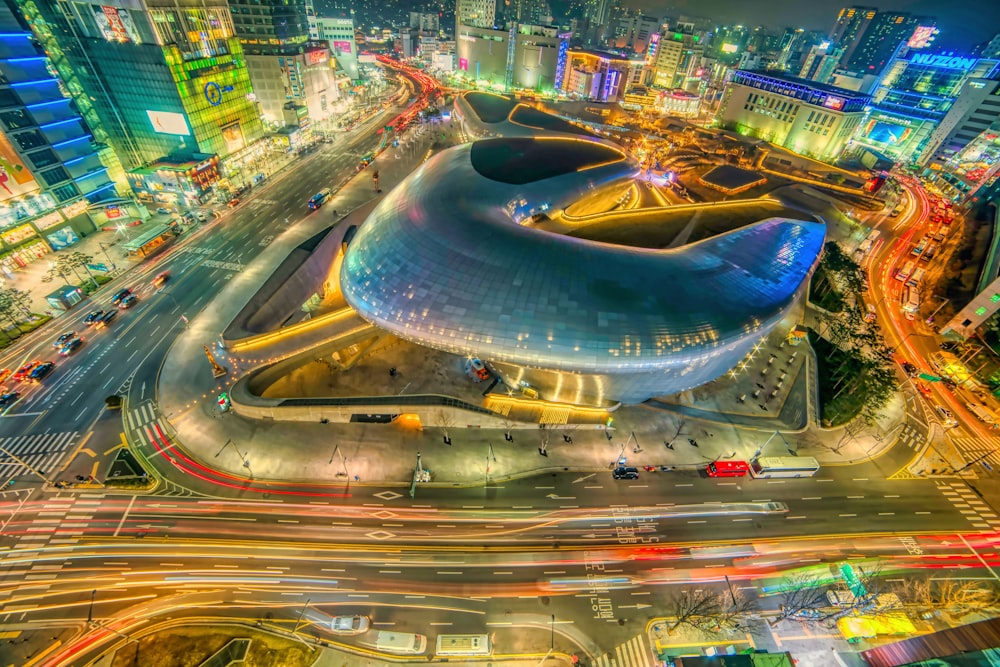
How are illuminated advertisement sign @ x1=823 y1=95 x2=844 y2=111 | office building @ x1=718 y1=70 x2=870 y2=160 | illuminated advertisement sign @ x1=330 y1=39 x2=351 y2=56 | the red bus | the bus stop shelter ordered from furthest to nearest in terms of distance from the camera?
illuminated advertisement sign @ x1=330 y1=39 x2=351 y2=56 → office building @ x1=718 y1=70 x2=870 y2=160 → illuminated advertisement sign @ x1=823 y1=95 x2=844 y2=111 → the bus stop shelter → the red bus

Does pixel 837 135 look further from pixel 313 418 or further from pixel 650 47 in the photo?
pixel 313 418

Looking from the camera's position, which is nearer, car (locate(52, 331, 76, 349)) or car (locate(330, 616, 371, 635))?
car (locate(330, 616, 371, 635))

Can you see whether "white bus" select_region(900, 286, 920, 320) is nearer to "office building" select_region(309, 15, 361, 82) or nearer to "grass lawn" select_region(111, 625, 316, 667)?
"grass lawn" select_region(111, 625, 316, 667)

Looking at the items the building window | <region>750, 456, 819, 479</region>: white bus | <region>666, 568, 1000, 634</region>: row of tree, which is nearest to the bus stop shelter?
the building window

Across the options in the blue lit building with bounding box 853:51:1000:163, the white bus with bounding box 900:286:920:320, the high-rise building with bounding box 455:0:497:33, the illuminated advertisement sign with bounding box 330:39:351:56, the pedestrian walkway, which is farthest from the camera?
the high-rise building with bounding box 455:0:497:33

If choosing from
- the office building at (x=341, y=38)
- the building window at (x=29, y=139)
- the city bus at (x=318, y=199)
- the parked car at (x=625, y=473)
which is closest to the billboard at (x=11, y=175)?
the building window at (x=29, y=139)

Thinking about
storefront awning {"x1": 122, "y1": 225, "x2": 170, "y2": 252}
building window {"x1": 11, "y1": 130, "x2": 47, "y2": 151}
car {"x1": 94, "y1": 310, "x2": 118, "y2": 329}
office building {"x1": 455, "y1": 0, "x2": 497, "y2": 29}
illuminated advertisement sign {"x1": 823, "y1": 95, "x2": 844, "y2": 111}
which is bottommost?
car {"x1": 94, "y1": 310, "x2": 118, "y2": 329}

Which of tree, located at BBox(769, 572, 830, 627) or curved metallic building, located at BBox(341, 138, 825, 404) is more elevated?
curved metallic building, located at BBox(341, 138, 825, 404)

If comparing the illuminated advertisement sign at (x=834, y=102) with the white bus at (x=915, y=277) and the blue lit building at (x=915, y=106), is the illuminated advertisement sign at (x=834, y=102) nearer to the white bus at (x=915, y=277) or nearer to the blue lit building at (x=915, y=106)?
the blue lit building at (x=915, y=106)
